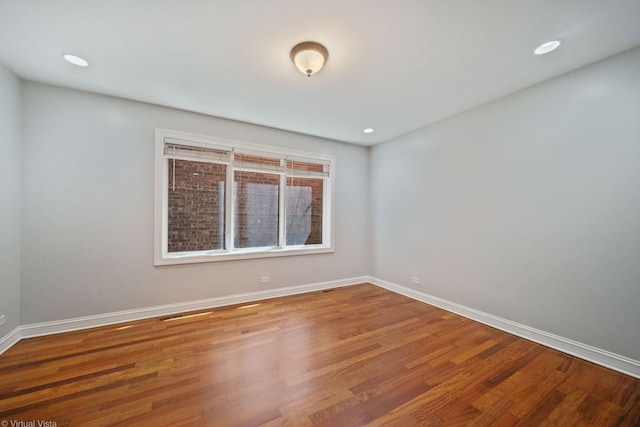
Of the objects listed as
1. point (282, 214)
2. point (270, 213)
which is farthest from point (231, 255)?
point (282, 214)

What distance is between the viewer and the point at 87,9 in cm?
159

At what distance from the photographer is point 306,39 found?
185 cm

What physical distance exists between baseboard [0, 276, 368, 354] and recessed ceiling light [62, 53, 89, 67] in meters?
2.60

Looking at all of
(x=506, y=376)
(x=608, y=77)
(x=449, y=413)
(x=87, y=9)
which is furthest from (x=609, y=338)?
(x=87, y=9)

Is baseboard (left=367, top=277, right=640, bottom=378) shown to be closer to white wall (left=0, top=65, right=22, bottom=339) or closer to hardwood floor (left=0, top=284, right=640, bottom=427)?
hardwood floor (left=0, top=284, right=640, bottom=427)

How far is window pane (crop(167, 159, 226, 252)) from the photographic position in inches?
124

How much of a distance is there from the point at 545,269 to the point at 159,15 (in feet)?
13.0

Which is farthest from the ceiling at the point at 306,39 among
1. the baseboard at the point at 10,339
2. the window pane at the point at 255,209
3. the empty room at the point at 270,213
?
the baseboard at the point at 10,339

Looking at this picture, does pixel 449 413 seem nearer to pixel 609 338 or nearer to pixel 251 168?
pixel 609 338

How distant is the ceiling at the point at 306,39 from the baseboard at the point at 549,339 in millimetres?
2551

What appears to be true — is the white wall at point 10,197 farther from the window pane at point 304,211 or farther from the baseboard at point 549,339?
the baseboard at point 549,339

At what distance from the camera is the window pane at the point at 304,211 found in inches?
158

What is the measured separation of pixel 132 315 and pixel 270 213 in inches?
84.6

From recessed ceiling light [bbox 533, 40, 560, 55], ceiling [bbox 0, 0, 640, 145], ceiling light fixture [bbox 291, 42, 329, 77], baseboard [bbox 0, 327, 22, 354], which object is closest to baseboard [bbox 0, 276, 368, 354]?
baseboard [bbox 0, 327, 22, 354]
